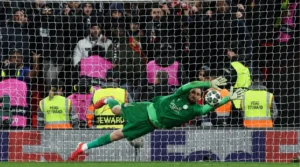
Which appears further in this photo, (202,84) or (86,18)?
(86,18)

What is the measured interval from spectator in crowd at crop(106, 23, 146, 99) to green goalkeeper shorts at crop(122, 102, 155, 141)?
2.60 metres

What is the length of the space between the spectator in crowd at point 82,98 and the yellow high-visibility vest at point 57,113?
263 millimetres

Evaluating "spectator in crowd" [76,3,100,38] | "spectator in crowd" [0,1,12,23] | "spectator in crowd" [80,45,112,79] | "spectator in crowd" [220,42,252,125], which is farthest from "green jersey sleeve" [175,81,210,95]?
"spectator in crowd" [0,1,12,23]

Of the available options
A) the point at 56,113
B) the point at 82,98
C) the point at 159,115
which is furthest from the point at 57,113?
the point at 159,115

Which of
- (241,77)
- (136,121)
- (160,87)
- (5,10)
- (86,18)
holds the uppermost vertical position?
(5,10)

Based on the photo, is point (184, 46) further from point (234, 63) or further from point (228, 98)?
point (228, 98)

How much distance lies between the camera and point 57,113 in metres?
16.6

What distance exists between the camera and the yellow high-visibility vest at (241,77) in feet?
54.5

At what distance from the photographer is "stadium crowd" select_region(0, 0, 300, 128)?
16.8 m

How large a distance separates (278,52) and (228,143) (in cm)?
243

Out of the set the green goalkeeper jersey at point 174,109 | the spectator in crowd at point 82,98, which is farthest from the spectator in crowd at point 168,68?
the green goalkeeper jersey at point 174,109

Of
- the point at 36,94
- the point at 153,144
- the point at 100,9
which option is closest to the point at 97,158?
the point at 153,144

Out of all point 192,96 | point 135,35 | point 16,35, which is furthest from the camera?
point 135,35

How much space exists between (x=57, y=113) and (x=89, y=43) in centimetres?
171
